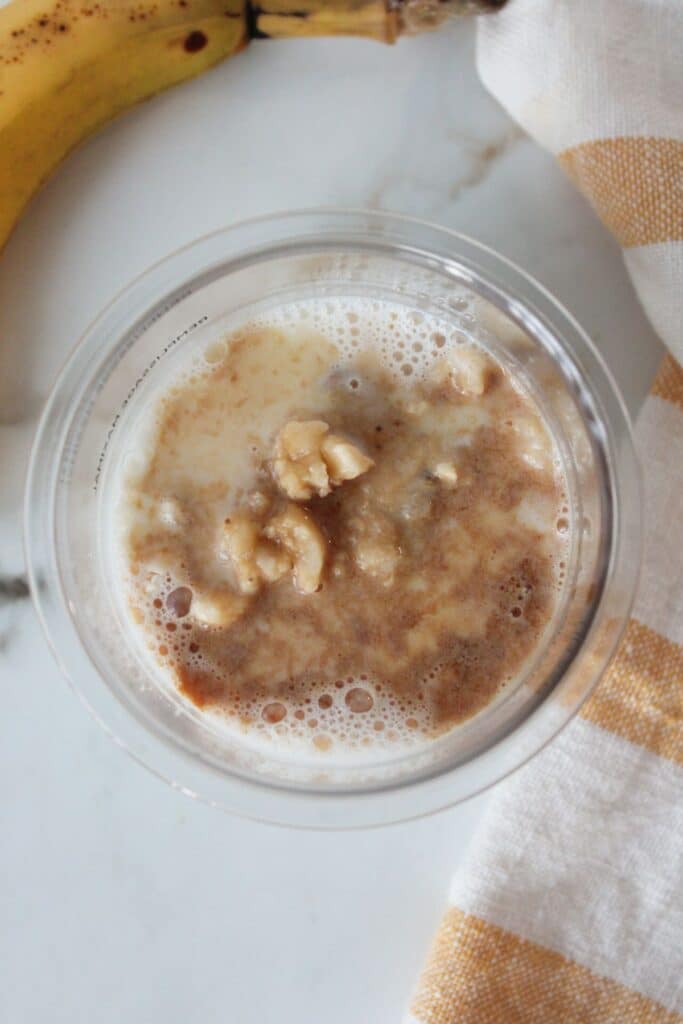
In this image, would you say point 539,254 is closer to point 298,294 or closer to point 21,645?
point 298,294

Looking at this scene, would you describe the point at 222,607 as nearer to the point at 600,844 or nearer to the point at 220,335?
the point at 220,335

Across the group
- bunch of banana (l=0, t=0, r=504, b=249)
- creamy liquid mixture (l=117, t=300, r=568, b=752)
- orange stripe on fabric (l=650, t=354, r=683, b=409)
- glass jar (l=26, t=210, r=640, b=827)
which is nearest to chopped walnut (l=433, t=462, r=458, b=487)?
creamy liquid mixture (l=117, t=300, r=568, b=752)

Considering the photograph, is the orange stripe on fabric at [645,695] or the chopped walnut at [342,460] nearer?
the chopped walnut at [342,460]

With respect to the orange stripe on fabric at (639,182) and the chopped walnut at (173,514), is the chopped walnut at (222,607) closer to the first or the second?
the chopped walnut at (173,514)

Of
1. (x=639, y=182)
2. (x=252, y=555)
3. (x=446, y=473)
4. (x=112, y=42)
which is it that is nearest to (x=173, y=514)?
(x=252, y=555)

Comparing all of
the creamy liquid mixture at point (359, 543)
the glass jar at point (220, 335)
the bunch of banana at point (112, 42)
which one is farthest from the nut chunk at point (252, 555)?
the bunch of banana at point (112, 42)

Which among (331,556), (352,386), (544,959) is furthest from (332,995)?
(352,386)

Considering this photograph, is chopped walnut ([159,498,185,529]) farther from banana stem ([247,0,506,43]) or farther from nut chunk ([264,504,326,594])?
banana stem ([247,0,506,43])
